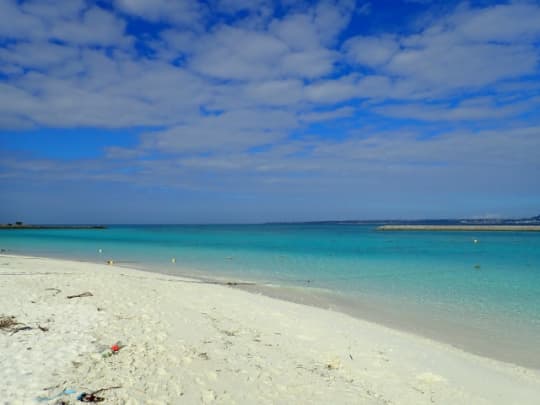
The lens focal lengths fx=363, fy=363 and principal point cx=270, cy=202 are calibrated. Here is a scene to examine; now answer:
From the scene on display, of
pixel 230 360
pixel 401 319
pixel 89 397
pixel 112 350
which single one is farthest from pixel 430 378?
Result: pixel 112 350

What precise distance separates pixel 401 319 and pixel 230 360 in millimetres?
6173

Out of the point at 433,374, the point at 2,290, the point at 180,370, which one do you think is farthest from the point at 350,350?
the point at 2,290

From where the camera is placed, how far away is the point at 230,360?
591 centimetres

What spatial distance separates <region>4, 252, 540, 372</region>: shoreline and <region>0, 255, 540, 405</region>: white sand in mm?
496

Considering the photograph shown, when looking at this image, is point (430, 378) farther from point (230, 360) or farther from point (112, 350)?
point (112, 350)

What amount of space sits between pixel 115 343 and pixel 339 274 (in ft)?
46.4

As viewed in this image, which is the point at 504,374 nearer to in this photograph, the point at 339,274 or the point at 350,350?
the point at 350,350

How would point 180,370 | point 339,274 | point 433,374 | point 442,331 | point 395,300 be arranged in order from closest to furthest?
point 180,370
point 433,374
point 442,331
point 395,300
point 339,274

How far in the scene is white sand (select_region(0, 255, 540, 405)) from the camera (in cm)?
477

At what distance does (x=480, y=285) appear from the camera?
15.6 metres

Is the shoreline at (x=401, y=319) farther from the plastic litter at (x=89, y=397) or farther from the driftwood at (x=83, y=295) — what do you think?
the plastic litter at (x=89, y=397)

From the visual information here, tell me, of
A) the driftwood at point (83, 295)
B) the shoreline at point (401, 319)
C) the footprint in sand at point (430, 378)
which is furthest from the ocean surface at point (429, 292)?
the driftwood at point (83, 295)

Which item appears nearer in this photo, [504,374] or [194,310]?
[504,374]

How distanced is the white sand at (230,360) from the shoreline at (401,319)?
50 centimetres
